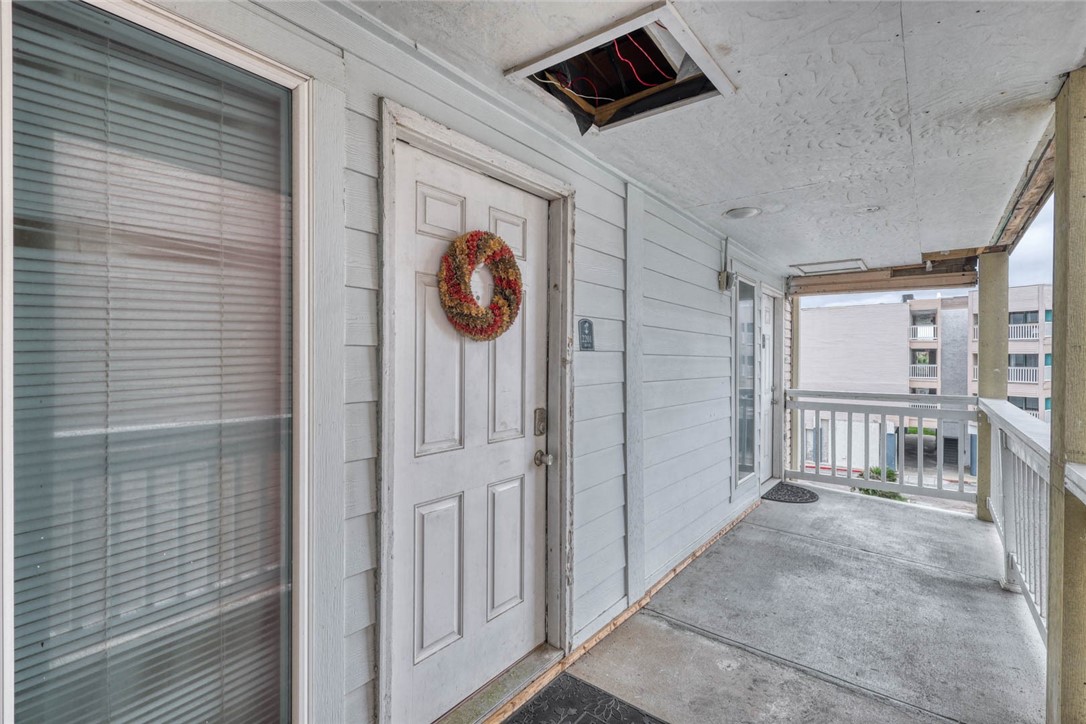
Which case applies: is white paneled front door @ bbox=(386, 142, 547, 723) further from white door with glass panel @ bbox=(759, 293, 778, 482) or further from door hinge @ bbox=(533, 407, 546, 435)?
white door with glass panel @ bbox=(759, 293, 778, 482)

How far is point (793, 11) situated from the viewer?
1279 mm

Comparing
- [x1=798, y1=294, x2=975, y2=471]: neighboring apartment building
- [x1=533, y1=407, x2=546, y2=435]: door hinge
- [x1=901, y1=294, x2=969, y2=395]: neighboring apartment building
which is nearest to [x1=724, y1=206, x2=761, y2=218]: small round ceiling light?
[x1=533, y1=407, x2=546, y2=435]: door hinge

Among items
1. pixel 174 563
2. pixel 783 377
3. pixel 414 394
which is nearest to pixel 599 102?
pixel 414 394

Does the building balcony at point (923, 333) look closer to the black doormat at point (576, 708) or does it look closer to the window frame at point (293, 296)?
the black doormat at point (576, 708)

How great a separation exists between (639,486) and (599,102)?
1.82 metres

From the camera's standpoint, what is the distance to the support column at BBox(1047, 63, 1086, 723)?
4.95ft

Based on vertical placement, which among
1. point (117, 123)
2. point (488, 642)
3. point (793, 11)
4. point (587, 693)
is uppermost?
point (793, 11)

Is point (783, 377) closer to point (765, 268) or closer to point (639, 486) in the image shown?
point (765, 268)

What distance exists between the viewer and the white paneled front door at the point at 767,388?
4.83 meters

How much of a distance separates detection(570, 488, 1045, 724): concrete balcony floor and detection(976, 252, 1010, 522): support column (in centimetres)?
64

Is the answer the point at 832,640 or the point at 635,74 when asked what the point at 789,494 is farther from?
the point at 635,74

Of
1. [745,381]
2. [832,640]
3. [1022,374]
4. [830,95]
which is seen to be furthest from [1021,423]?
[830,95]

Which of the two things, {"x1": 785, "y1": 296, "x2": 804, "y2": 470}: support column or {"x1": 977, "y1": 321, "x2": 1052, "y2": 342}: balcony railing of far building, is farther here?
{"x1": 785, "y1": 296, "x2": 804, "y2": 470}: support column

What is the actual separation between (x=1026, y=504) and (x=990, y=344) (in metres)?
1.89
